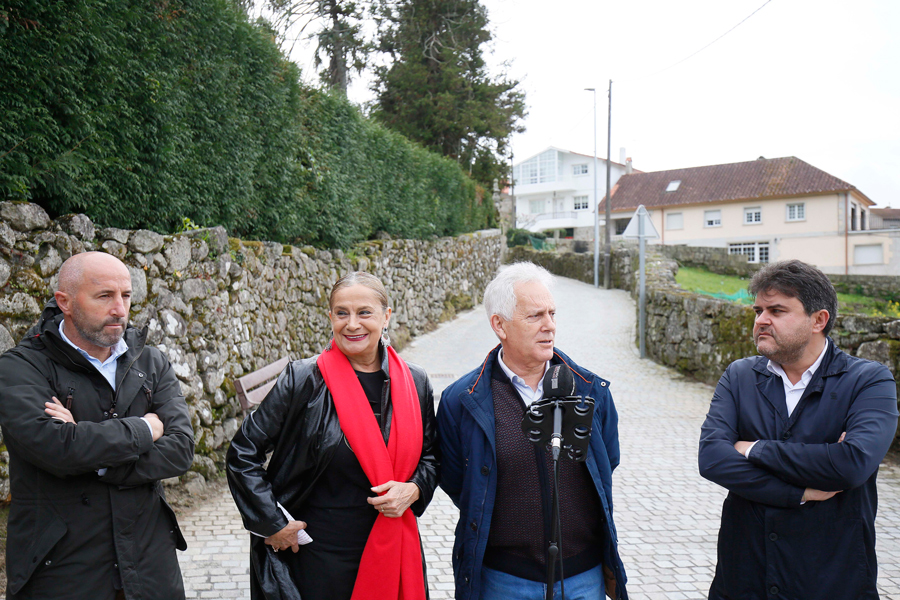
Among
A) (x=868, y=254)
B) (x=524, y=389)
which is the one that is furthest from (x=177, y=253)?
(x=868, y=254)

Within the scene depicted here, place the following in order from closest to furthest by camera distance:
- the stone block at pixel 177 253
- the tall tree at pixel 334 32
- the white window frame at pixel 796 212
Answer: the stone block at pixel 177 253 < the tall tree at pixel 334 32 < the white window frame at pixel 796 212

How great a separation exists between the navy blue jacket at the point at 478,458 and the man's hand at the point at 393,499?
0.22 m

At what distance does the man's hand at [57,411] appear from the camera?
2.51m

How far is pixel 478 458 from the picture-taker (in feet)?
8.34

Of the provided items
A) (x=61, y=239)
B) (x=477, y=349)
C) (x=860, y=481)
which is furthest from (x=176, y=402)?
(x=477, y=349)

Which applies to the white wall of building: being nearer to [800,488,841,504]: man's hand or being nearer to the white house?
the white house

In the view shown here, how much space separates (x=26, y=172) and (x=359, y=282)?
287 centimetres

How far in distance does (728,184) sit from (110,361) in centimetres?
4648

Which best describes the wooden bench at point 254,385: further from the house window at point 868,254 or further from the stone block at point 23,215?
the house window at point 868,254

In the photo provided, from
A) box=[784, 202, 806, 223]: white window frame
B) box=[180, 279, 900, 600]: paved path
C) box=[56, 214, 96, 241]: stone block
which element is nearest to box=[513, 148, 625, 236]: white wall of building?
box=[784, 202, 806, 223]: white window frame

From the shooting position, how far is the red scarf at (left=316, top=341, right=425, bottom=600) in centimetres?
264

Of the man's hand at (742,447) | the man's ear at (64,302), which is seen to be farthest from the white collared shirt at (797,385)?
the man's ear at (64,302)

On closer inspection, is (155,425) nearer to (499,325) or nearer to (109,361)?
(109,361)

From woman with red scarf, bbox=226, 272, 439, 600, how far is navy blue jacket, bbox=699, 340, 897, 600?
1301mm
